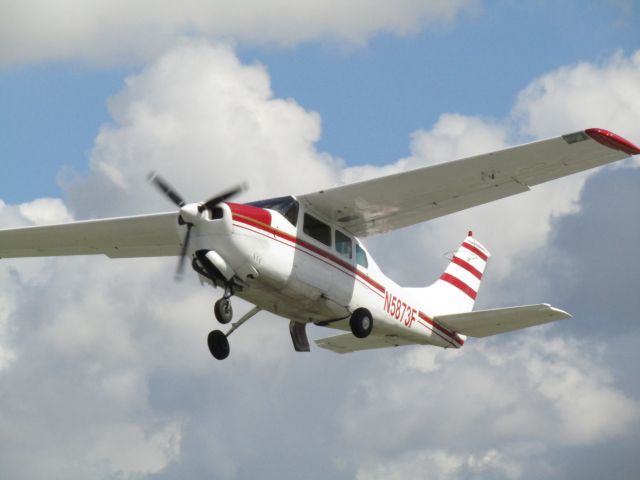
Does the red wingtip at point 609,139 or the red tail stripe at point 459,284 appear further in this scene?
the red tail stripe at point 459,284

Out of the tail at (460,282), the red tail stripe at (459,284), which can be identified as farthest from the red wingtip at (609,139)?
the red tail stripe at (459,284)

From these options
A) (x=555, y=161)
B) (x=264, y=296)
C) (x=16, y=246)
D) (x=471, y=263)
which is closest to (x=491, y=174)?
(x=555, y=161)

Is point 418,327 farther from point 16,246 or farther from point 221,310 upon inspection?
point 16,246

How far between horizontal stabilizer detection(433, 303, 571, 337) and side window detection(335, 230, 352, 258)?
2823 mm

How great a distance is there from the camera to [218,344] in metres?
20.2

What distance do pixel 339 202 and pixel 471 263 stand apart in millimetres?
6449

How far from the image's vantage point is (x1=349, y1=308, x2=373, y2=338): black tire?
2052cm

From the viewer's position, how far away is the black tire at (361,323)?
20.5m

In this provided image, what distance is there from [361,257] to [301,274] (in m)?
1.93

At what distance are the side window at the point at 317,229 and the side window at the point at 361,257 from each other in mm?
773

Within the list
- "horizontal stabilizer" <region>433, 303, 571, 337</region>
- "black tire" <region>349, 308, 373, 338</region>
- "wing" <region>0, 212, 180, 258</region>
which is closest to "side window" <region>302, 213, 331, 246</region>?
"black tire" <region>349, 308, 373, 338</region>

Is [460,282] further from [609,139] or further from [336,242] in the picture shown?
[609,139]

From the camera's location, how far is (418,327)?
22422 mm

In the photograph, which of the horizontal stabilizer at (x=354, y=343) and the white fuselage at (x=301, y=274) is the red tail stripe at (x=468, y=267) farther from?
the horizontal stabilizer at (x=354, y=343)
